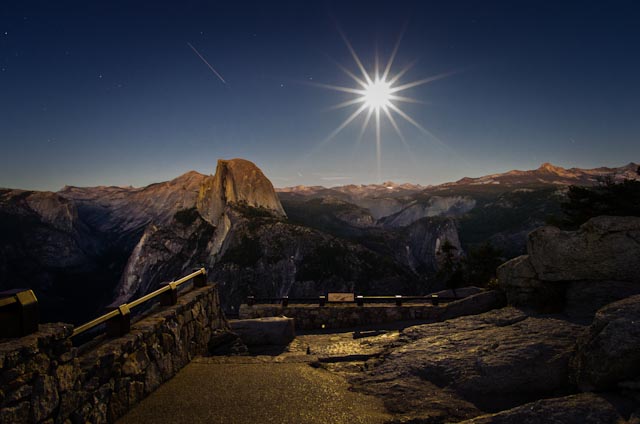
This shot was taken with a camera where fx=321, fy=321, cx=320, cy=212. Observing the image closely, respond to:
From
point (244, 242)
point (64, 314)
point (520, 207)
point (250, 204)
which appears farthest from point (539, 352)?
point (520, 207)

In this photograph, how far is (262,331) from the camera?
39.2 feet

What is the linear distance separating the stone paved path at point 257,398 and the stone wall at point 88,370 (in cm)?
39

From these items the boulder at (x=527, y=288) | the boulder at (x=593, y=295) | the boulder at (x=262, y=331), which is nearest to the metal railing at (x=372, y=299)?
the boulder at (x=262, y=331)

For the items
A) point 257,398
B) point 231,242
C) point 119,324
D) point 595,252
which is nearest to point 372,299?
point 595,252

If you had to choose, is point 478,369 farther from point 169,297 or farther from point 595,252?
point 169,297

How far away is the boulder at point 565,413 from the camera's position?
12.6 feet

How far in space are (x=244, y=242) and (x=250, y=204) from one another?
23.9 metres

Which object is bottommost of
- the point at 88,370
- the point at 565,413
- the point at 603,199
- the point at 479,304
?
the point at 479,304

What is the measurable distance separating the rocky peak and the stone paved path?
11112cm

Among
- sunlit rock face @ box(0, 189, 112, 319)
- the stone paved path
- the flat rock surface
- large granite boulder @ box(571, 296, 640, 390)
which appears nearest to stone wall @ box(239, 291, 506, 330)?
the stone paved path

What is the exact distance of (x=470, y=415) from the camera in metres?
5.10

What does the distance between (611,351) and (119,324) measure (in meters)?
8.18

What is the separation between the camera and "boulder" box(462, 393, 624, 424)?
12.6 ft

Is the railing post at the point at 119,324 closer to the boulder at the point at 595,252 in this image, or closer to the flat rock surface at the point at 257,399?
the flat rock surface at the point at 257,399
